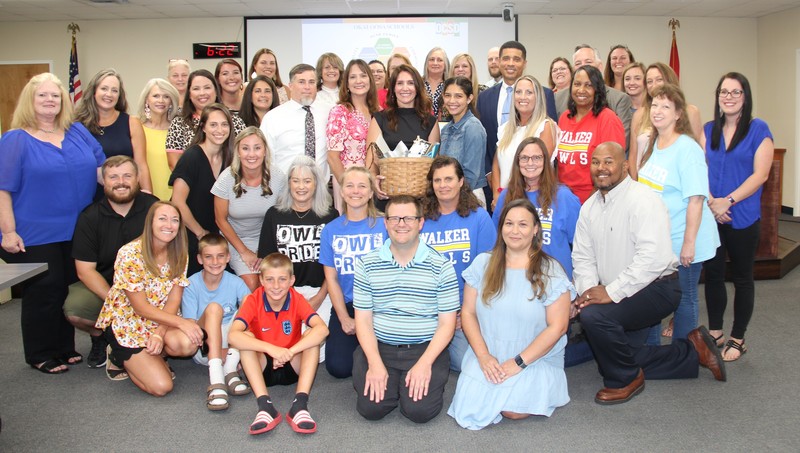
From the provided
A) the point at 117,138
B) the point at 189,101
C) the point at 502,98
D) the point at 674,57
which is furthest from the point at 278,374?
the point at 674,57

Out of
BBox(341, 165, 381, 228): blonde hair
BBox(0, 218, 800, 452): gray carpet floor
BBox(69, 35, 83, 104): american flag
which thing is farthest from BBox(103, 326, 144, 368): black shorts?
BBox(69, 35, 83, 104): american flag

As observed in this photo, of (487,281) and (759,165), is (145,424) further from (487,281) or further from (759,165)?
(759,165)

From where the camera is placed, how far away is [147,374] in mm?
3258

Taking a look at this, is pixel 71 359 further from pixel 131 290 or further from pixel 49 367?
pixel 131 290

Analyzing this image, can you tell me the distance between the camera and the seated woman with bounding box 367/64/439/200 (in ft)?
12.7

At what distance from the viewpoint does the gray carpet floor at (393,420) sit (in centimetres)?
267

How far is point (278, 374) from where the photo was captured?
3361 mm

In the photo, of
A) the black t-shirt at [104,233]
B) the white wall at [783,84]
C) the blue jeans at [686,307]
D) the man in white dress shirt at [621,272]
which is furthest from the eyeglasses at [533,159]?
the white wall at [783,84]

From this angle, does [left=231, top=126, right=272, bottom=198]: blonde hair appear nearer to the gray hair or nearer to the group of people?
the group of people

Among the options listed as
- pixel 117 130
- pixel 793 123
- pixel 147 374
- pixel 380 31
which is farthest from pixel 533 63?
pixel 147 374

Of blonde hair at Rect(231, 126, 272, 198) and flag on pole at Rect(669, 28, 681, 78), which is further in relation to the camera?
flag on pole at Rect(669, 28, 681, 78)

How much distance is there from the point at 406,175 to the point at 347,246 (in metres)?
0.52

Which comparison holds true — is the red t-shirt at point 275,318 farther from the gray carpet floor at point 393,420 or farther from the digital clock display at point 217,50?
the digital clock display at point 217,50

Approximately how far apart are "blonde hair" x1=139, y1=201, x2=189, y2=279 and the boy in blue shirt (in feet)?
0.33
